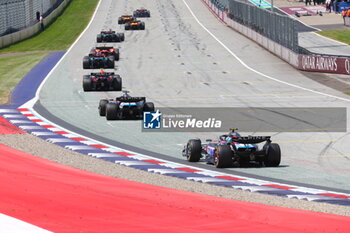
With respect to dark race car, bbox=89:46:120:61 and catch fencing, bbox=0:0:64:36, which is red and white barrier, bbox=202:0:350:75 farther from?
catch fencing, bbox=0:0:64:36

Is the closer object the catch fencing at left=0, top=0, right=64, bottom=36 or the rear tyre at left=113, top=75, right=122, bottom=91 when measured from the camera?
the rear tyre at left=113, top=75, right=122, bottom=91

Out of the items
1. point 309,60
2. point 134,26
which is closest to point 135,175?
point 309,60

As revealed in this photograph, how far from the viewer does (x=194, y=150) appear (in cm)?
2025

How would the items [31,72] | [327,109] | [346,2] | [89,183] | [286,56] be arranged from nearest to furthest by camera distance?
1. [89,183]
2. [327,109]
3. [31,72]
4. [286,56]
5. [346,2]

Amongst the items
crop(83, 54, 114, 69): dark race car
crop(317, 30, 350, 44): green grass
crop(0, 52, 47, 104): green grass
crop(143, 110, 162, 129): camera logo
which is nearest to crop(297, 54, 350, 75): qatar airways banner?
crop(83, 54, 114, 69): dark race car

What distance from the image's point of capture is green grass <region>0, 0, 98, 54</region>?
6212 centimetres

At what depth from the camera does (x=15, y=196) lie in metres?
11.2

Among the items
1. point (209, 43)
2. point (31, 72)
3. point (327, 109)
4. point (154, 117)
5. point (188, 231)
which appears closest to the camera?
point (188, 231)

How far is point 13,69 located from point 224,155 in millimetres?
30731

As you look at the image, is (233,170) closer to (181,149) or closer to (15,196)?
(181,149)

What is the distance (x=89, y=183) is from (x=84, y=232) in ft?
15.5

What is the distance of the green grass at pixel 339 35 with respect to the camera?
67.4m

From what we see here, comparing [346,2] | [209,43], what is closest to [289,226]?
[209,43]

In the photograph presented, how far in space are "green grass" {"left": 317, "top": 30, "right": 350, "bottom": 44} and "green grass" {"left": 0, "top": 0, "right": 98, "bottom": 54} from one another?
23.7 meters
